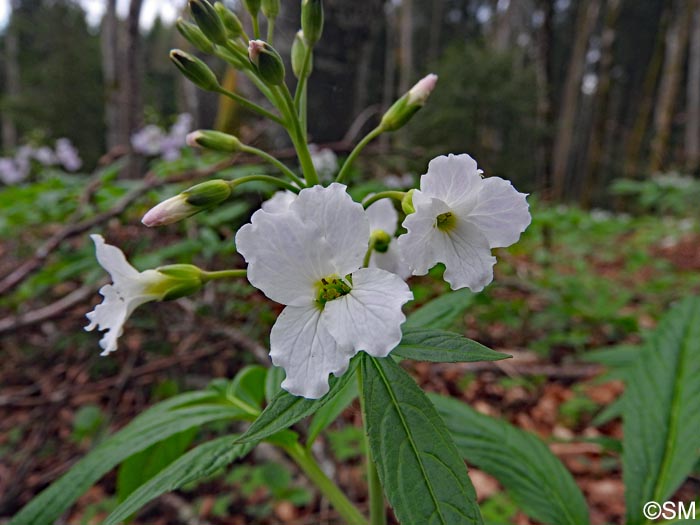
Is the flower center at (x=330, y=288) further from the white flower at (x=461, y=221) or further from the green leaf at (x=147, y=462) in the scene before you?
the green leaf at (x=147, y=462)

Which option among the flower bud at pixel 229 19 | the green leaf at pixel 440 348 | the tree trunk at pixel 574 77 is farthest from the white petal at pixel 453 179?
the tree trunk at pixel 574 77

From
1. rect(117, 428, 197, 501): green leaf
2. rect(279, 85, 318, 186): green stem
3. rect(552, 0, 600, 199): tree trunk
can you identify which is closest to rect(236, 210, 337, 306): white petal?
rect(279, 85, 318, 186): green stem

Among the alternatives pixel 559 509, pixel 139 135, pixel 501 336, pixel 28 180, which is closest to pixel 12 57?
pixel 28 180

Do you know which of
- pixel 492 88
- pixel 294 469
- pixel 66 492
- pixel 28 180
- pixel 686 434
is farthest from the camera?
pixel 492 88

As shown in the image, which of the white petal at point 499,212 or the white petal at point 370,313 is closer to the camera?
the white petal at point 370,313

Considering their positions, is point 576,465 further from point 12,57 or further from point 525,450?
point 12,57
